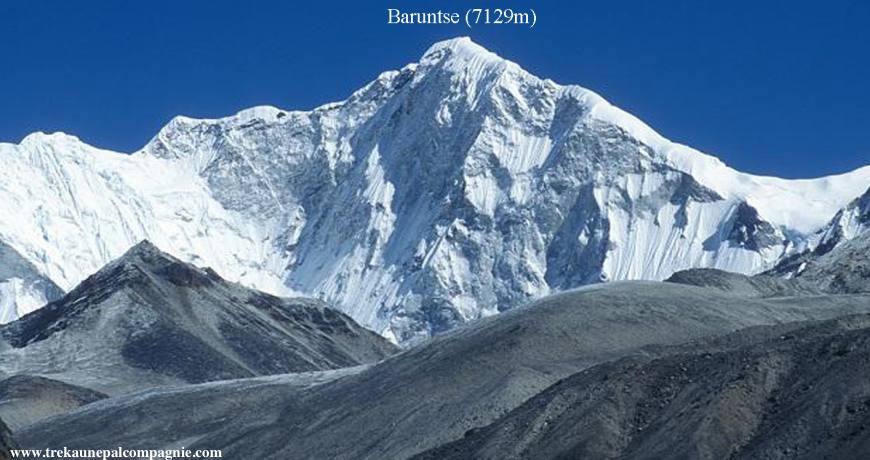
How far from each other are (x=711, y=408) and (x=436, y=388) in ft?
124

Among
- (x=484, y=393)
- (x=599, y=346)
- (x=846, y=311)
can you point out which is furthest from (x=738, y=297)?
(x=484, y=393)

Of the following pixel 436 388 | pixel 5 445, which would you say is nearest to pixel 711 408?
pixel 5 445

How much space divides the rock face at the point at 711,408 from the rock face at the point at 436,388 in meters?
9.78

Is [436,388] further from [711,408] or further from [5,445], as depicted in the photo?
[5,445]

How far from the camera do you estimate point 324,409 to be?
14800 cm

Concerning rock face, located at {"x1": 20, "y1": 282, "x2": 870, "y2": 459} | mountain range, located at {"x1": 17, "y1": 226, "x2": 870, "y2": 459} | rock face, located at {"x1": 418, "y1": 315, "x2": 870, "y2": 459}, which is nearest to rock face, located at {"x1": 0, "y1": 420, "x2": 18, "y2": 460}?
rock face, located at {"x1": 418, "y1": 315, "x2": 870, "y2": 459}

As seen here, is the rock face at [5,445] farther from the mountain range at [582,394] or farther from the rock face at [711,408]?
the mountain range at [582,394]

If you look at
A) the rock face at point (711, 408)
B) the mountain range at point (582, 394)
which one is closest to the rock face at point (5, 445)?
the rock face at point (711, 408)

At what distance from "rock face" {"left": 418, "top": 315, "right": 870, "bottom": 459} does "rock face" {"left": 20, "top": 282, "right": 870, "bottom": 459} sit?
9.78 metres

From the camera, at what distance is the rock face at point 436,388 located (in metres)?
132

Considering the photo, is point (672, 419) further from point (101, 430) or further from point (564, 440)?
point (101, 430)

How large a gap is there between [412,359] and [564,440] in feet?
152

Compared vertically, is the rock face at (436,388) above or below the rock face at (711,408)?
above

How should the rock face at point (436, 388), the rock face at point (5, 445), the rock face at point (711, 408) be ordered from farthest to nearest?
1. the rock face at point (436, 388)
2. the rock face at point (711, 408)
3. the rock face at point (5, 445)
